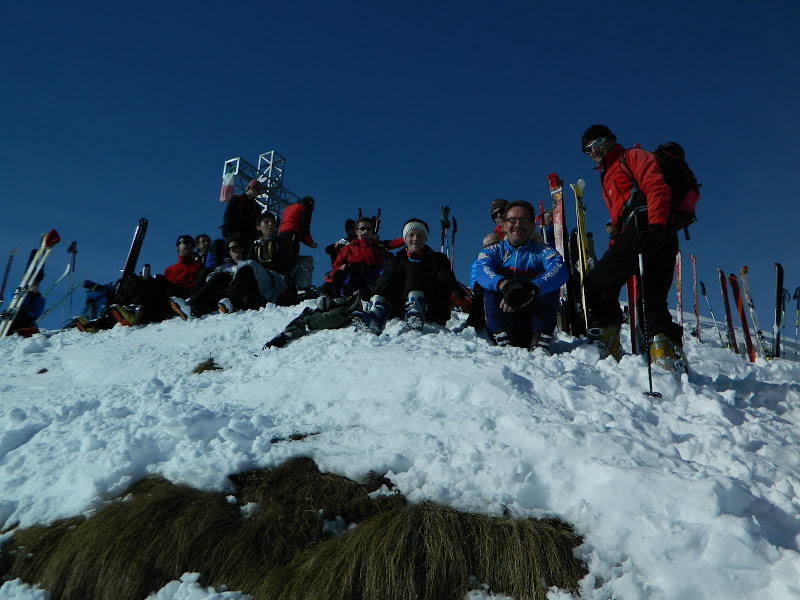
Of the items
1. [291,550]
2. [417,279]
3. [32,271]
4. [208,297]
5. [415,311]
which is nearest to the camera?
[291,550]

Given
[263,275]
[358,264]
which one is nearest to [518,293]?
[358,264]

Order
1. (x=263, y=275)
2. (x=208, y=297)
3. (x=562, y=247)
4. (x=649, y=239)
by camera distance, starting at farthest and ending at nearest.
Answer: (x=263, y=275)
(x=208, y=297)
(x=562, y=247)
(x=649, y=239)

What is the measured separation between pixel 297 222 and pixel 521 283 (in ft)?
16.5

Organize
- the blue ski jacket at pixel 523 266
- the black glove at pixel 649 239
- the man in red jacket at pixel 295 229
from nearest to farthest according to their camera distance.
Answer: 1. the black glove at pixel 649 239
2. the blue ski jacket at pixel 523 266
3. the man in red jacket at pixel 295 229

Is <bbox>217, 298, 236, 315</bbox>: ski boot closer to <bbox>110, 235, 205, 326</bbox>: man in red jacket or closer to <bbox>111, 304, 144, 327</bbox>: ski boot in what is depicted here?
<bbox>110, 235, 205, 326</bbox>: man in red jacket

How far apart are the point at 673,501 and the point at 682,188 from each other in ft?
8.73

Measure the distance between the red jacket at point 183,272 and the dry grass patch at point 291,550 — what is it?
6773mm

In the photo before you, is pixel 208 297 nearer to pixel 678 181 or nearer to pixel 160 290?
pixel 160 290

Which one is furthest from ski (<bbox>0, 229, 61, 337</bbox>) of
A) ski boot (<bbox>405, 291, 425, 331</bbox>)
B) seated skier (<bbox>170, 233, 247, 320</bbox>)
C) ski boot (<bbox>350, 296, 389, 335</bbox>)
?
ski boot (<bbox>405, 291, 425, 331</bbox>)

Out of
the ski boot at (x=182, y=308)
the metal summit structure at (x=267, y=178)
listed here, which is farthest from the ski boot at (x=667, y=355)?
the metal summit structure at (x=267, y=178)

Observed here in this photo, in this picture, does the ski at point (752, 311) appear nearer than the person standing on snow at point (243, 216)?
Yes

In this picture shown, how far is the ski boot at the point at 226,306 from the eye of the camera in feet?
22.7

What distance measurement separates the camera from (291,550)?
5.73 feet

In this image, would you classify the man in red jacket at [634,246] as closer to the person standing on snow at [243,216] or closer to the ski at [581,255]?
the ski at [581,255]
